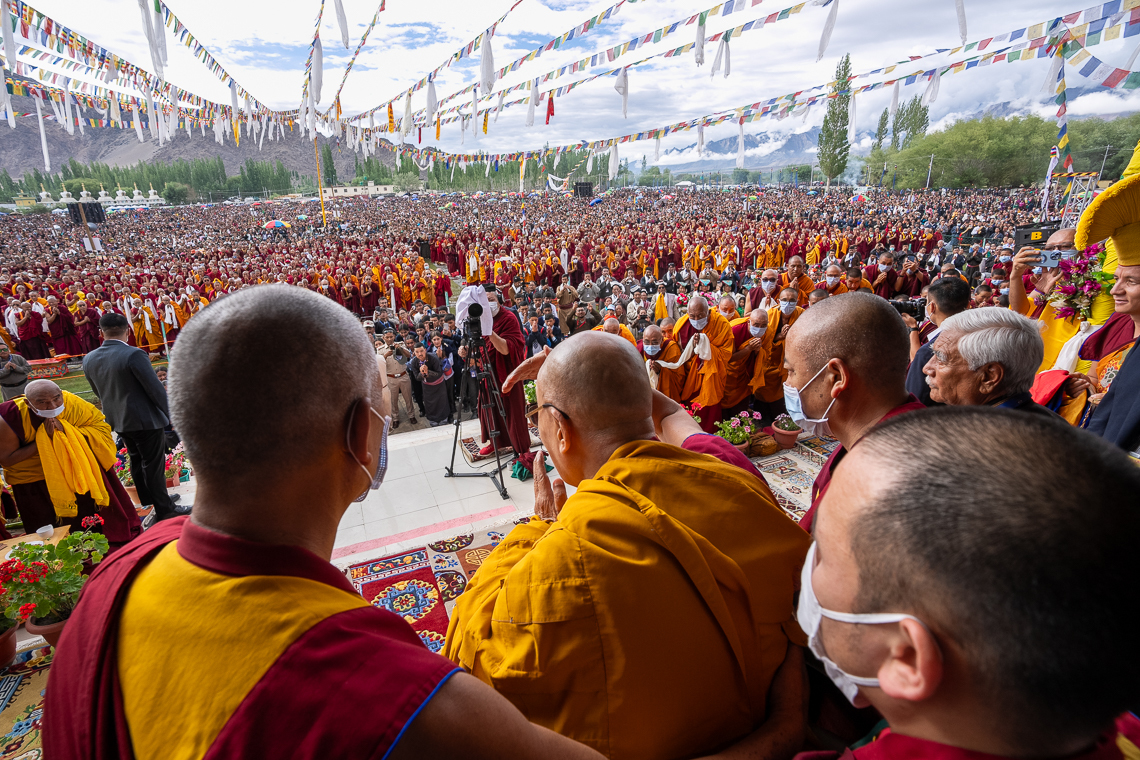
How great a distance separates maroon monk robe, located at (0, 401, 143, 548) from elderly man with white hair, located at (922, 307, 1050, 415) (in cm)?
628

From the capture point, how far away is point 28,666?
291 cm

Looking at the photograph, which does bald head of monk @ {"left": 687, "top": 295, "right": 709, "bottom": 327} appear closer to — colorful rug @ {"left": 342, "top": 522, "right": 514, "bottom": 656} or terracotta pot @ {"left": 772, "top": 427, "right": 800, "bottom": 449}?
terracotta pot @ {"left": 772, "top": 427, "right": 800, "bottom": 449}

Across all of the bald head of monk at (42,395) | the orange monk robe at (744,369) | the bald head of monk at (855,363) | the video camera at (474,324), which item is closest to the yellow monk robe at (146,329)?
the bald head of monk at (42,395)

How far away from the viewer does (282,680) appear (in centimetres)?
77

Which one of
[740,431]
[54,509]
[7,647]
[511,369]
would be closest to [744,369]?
[740,431]

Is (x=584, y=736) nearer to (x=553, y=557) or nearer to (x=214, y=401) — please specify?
(x=553, y=557)

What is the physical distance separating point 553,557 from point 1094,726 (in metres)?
0.89

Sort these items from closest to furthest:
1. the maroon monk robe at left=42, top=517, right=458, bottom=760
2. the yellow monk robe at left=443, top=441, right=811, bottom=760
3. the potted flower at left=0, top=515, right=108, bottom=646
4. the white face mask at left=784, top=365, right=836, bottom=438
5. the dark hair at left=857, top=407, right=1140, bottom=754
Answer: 1. the dark hair at left=857, top=407, right=1140, bottom=754
2. the maroon monk robe at left=42, top=517, right=458, bottom=760
3. the yellow monk robe at left=443, top=441, right=811, bottom=760
4. the white face mask at left=784, top=365, right=836, bottom=438
5. the potted flower at left=0, top=515, right=108, bottom=646

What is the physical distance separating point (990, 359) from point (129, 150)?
168493 millimetres

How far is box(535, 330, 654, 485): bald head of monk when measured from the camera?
62.4 inches

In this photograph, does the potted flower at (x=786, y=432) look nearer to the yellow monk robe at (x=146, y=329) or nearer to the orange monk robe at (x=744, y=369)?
the orange monk robe at (x=744, y=369)

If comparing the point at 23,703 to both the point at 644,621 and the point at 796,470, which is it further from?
the point at 796,470

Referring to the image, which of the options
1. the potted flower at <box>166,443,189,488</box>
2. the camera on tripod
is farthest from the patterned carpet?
the camera on tripod

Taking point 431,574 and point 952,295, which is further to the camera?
point 952,295
